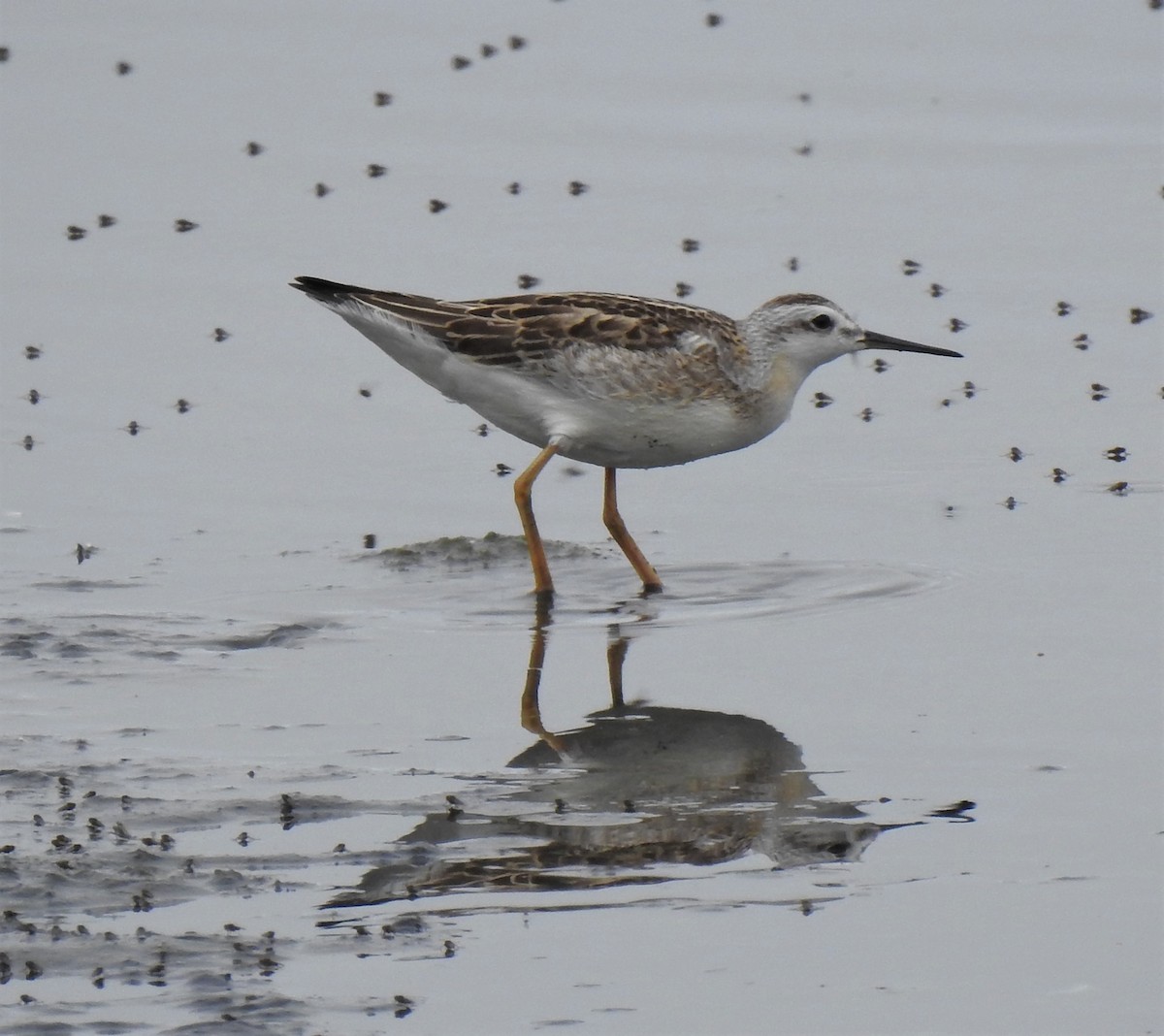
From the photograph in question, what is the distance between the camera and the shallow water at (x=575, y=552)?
6.54 meters

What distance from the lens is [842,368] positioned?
13.8 m

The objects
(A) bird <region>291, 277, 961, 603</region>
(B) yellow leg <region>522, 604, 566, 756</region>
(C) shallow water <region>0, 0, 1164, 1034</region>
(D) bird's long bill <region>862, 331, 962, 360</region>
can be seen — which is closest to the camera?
(C) shallow water <region>0, 0, 1164, 1034</region>

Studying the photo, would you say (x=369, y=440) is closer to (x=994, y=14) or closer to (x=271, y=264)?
(x=271, y=264)

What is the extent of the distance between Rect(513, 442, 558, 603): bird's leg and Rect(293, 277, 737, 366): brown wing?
0.50 m

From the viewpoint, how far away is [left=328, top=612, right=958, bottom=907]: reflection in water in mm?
6941

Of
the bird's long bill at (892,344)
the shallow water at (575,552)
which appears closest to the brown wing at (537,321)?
the bird's long bill at (892,344)

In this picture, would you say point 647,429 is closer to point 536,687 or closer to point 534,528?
point 534,528

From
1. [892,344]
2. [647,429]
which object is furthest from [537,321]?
[892,344]

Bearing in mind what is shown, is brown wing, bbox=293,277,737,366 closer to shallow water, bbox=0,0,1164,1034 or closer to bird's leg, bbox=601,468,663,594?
bird's leg, bbox=601,468,663,594

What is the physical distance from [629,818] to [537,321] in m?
3.80

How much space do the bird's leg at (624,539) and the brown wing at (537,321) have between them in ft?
2.42

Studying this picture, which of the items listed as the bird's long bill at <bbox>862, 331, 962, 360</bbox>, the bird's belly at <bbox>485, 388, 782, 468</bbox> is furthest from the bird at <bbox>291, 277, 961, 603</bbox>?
the bird's long bill at <bbox>862, 331, 962, 360</bbox>

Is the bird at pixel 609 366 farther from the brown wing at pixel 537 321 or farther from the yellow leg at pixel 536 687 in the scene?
the yellow leg at pixel 536 687

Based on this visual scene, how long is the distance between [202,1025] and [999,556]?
18.6ft
